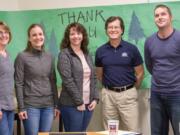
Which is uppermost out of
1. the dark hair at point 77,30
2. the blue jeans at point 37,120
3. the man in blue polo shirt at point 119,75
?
the dark hair at point 77,30

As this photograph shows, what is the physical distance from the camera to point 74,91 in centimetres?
327

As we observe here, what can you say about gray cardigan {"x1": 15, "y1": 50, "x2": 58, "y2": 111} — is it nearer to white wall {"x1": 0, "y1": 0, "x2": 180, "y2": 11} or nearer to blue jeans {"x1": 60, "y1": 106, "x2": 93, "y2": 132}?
blue jeans {"x1": 60, "y1": 106, "x2": 93, "y2": 132}

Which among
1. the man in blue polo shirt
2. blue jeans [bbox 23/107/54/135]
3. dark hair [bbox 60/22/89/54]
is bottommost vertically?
blue jeans [bbox 23/107/54/135]

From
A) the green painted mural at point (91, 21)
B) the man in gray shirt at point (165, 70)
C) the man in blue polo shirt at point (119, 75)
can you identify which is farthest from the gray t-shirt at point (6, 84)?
the man in gray shirt at point (165, 70)

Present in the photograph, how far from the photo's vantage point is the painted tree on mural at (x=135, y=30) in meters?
3.83

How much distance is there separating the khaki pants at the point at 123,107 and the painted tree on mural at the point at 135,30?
0.56 metres

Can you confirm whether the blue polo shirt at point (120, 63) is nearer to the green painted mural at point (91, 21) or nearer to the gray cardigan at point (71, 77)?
the green painted mural at point (91, 21)

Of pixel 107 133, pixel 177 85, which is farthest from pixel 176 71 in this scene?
pixel 107 133

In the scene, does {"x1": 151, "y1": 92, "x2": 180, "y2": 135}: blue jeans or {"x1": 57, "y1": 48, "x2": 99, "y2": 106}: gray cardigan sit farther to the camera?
{"x1": 57, "y1": 48, "x2": 99, "y2": 106}: gray cardigan

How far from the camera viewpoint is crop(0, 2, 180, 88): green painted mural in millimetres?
3793

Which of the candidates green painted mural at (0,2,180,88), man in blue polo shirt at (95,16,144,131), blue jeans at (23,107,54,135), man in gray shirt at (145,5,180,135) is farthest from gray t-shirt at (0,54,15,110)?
man in gray shirt at (145,5,180,135)

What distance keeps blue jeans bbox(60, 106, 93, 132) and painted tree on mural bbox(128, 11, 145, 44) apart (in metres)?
0.97

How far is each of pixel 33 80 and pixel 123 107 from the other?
931 millimetres

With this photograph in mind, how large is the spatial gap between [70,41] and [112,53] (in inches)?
17.8
